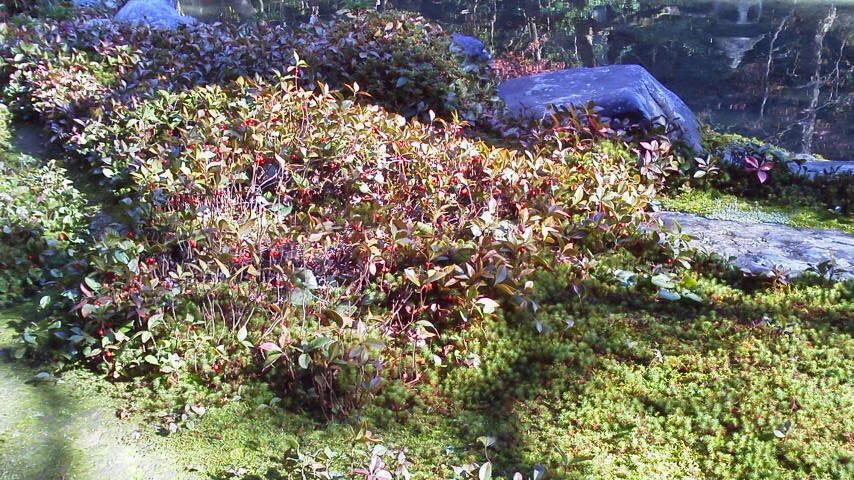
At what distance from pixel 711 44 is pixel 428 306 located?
1121 cm

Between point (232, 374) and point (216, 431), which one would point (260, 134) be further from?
point (216, 431)

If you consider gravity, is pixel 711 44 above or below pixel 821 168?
above

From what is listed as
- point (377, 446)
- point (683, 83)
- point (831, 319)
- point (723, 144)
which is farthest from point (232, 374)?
point (683, 83)

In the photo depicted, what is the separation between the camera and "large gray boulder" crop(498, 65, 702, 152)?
6.28 metres

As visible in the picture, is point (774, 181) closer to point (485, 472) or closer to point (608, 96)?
point (608, 96)

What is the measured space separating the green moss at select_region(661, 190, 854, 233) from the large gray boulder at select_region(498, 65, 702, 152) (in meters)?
0.69

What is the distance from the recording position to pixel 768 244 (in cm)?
446

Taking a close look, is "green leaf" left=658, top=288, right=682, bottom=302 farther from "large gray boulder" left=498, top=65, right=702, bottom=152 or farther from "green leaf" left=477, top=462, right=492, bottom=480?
"large gray boulder" left=498, top=65, right=702, bottom=152

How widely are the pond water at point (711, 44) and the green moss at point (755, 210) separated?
3759mm

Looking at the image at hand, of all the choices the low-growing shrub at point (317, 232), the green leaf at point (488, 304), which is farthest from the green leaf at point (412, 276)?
the green leaf at point (488, 304)

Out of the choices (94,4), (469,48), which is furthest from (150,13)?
(469,48)

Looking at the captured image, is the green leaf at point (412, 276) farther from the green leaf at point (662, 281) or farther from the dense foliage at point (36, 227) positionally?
the dense foliage at point (36, 227)

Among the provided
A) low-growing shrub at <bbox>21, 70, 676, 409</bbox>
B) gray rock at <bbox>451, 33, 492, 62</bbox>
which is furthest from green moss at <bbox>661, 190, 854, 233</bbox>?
gray rock at <bbox>451, 33, 492, 62</bbox>

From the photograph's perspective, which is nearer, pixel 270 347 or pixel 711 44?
pixel 270 347
